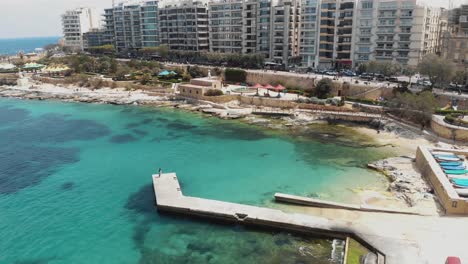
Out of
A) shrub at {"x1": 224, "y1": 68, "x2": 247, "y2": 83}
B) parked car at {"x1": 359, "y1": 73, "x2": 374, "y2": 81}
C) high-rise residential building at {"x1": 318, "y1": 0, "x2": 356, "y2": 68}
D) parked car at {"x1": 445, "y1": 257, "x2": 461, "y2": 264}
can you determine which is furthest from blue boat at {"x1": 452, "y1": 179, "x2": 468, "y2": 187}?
shrub at {"x1": 224, "y1": 68, "x2": 247, "y2": 83}

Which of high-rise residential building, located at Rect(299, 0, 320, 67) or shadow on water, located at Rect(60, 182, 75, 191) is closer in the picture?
shadow on water, located at Rect(60, 182, 75, 191)

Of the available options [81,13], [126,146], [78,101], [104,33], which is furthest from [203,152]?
[81,13]

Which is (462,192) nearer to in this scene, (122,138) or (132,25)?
(122,138)

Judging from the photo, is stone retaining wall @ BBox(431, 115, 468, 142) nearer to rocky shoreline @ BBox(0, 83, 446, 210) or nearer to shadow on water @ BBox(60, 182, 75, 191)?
rocky shoreline @ BBox(0, 83, 446, 210)

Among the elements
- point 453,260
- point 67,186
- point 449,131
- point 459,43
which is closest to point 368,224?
point 453,260

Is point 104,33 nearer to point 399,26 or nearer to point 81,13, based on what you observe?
point 81,13

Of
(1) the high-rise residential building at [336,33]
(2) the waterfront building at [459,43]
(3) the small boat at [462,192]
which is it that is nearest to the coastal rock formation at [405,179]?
(3) the small boat at [462,192]

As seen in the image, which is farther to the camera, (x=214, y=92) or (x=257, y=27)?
(x=257, y=27)
